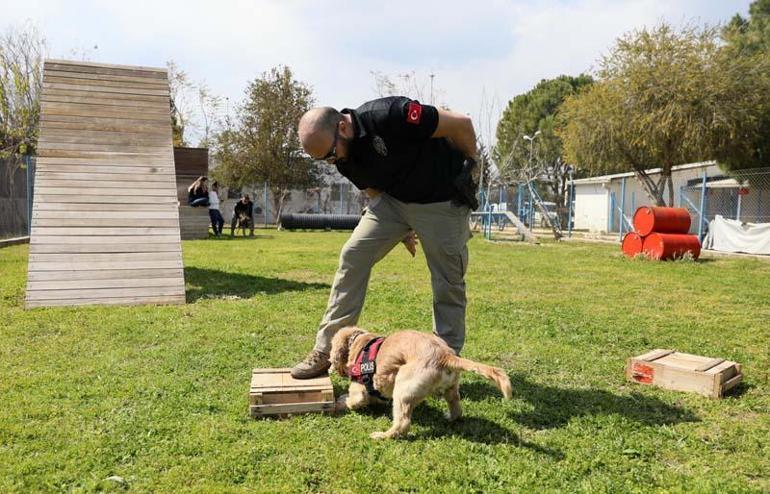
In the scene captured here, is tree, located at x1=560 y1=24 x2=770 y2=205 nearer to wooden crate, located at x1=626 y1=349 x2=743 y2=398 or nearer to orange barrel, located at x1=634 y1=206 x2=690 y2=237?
orange barrel, located at x1=634 y1=206 x2=690 y2=237

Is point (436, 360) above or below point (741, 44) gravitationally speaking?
below

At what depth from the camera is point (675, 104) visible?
16.9 meters

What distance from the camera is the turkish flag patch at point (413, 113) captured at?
10.4 feet

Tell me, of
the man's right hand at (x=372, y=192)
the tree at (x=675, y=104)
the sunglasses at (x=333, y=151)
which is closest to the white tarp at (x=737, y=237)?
the tree at (x=675, y=104)

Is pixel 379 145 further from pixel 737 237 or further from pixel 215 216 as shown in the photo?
pixel 215 216

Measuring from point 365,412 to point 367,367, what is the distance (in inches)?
14.2

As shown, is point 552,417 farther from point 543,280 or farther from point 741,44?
point 741,44

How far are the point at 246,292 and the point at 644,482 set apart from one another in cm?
566

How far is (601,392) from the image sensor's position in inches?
150

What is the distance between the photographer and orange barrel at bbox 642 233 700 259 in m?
12.7

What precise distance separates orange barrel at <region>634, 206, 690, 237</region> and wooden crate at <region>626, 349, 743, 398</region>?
9.89 metres

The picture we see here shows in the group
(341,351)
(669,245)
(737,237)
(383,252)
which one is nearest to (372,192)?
(383,252)

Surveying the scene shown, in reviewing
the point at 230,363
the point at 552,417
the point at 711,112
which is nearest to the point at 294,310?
the point at 230,363

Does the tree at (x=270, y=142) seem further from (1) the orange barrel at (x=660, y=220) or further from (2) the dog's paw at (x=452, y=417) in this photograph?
(2) the dog's paw at (x=452, y=417)
